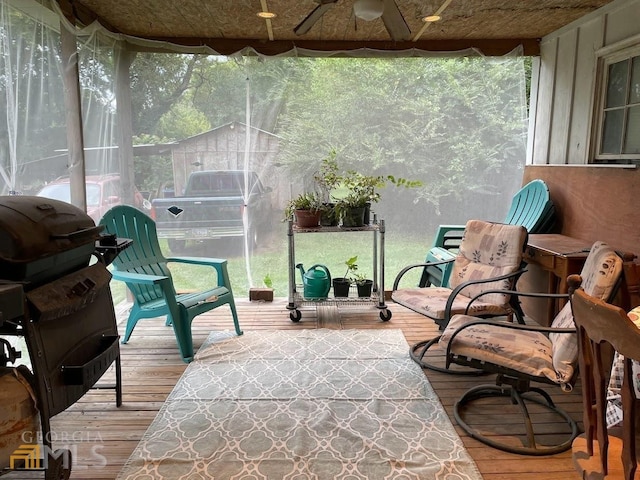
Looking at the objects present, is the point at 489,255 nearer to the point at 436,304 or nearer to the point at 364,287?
the point at 436,304

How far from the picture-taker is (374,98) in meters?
4.46

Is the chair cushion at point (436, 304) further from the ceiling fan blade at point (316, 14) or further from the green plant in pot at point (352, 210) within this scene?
the ceiling fan blade at point (316, 14)

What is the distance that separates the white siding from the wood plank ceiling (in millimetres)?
109

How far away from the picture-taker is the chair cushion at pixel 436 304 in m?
2.95

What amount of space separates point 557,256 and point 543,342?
2.88 feet

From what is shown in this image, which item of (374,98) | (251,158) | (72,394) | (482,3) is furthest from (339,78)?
(72,394)

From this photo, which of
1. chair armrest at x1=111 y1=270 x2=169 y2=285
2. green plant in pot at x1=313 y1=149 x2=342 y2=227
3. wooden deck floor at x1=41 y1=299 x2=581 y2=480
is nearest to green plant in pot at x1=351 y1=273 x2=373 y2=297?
wooden deck floor at x1=41 y1=299 x2=581 y2=480

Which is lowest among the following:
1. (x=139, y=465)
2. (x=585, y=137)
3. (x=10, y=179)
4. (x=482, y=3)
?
(x=139, y=465)

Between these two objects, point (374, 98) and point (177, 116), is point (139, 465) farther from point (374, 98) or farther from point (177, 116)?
point (374, 98)

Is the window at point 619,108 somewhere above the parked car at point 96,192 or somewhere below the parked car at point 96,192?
above

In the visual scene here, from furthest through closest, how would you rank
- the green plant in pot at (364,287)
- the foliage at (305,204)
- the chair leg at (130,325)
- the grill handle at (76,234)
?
the green plant in pot at (364,287)
the foliage at (305,204)
the chair leg at (130,325)
the grill handle at (76,234)

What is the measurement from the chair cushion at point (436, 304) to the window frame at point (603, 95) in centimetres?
148

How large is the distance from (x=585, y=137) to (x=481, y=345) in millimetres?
2353

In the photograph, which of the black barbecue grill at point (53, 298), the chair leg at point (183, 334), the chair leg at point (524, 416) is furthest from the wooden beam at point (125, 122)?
the chair leg at point (524, 416)
